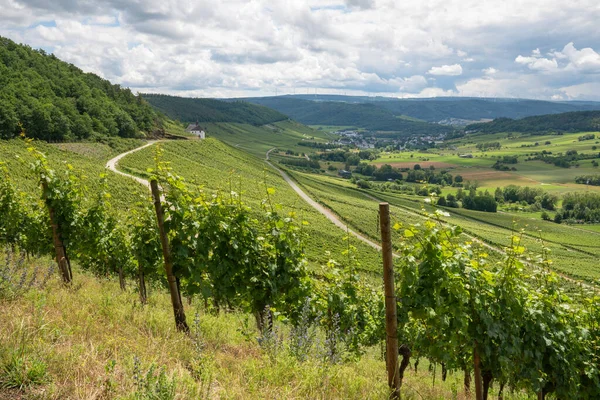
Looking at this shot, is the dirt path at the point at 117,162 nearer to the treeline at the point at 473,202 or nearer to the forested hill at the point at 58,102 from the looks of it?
the forested hill at the point at 58,102

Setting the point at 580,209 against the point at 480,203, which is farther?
the point at 480,203

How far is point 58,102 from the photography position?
267 feet

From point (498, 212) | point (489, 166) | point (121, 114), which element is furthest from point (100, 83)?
point (489, 166)

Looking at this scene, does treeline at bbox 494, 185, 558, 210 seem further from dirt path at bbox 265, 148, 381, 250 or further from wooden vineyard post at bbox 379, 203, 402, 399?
wooden vineyard post at bbox 379, 203, 402, 399

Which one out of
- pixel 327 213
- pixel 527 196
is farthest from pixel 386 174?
pixel 327 213

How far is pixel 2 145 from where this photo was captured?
54406mm

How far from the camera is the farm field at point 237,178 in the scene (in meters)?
47.8

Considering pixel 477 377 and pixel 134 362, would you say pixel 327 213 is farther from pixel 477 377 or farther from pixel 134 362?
pixel 134 362

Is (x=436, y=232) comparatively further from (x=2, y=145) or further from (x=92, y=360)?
(x=2, y=145)

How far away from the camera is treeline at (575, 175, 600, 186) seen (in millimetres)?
148125

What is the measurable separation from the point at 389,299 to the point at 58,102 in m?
94.5

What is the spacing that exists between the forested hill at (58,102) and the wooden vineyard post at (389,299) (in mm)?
70853

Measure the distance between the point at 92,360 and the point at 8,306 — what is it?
2.61 m

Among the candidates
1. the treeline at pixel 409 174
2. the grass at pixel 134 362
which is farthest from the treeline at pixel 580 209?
the grass at pixel 134 362
